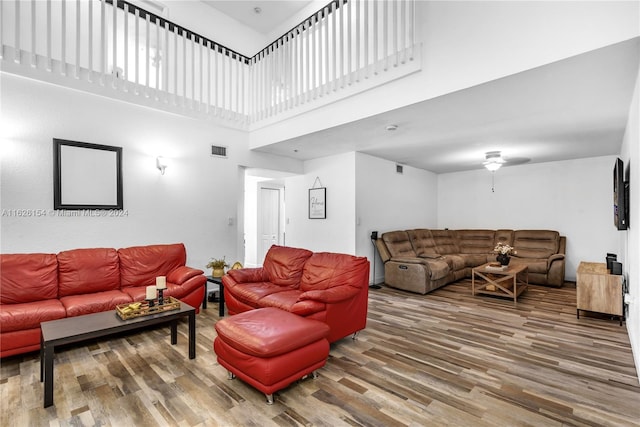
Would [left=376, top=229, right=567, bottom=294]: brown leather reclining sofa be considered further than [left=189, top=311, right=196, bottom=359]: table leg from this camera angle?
Yes

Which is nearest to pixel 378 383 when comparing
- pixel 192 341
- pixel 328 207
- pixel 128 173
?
pixel 192 341

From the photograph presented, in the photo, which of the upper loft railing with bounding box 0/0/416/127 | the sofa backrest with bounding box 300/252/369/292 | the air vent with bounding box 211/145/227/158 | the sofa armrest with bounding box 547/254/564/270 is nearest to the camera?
the sofa backrest with bounding box 300/252/369/292

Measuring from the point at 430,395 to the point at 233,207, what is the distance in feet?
13.6

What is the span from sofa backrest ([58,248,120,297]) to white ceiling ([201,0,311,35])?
193 inches

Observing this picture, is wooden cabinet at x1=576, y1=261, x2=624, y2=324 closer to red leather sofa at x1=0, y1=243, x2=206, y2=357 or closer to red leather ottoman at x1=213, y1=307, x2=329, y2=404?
red leather ottoman at x1=213, y1=307, x2=329, y2=404

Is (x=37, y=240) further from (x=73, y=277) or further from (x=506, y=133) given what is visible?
(x=506, y=133)

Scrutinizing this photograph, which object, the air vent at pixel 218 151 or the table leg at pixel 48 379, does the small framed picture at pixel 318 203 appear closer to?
the air vent at pixel 218 151

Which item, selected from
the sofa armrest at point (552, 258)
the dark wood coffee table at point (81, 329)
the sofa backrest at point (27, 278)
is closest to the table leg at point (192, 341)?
the dark wood coffee table at point (81, 329)

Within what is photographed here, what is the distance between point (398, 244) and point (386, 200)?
3.15 feet

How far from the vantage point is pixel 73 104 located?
3779 mm

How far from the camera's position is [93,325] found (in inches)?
96.6

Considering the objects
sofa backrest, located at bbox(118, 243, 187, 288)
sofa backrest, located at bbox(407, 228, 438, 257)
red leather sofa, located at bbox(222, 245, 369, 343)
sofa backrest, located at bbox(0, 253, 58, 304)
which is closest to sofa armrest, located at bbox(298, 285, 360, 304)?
red leather sofa, located at bbox(222, 245, 369, 343)

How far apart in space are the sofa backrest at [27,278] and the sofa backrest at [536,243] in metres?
7.59

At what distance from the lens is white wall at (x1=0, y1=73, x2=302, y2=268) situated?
134 inches
